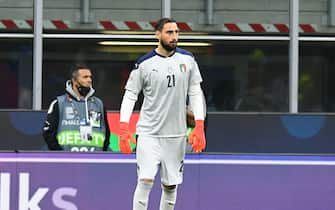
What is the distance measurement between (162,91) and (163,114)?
18 centimetres

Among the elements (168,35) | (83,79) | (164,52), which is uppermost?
(168,35)

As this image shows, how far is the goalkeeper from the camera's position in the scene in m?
6.55

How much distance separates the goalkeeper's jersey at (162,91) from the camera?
6.56 meters

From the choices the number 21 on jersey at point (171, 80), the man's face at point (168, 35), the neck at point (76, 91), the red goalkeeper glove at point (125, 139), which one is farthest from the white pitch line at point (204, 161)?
the man's face at point (168, 35)

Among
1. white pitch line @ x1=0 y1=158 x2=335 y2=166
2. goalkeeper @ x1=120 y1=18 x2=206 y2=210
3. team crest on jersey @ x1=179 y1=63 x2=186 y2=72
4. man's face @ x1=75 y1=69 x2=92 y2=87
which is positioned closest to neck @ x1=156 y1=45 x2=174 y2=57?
goalkeeper @ x1=120 y1=18 x2=206 y2=210

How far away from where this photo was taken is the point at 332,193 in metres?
7.94

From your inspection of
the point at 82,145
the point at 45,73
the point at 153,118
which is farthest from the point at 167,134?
the point at 45,73

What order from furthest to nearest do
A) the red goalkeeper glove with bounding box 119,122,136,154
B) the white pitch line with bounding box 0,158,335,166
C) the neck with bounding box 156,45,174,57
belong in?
the white pitch line with bounding box 0,158,335,166 → the neck with bounding box 156,45,174,57 → the red goalkeeper glove with bounding box 119,122,136,154

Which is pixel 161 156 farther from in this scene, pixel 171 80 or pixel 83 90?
pixel 83 90

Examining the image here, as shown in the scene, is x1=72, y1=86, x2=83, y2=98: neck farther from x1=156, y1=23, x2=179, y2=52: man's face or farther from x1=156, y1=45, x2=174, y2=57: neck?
x1=156, y1=23, x2=179, y2=52: man's face

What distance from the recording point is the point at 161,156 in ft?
21.7

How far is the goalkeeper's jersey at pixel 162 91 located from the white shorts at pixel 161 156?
0.06 metres

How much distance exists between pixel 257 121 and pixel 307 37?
2.41 meters

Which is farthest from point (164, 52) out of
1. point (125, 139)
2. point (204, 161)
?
point (204, 161)
